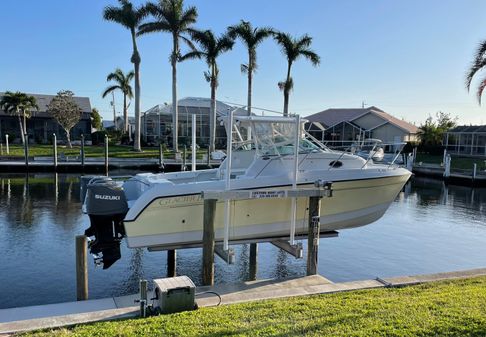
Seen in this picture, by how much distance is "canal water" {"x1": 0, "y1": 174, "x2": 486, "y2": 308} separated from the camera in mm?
8703

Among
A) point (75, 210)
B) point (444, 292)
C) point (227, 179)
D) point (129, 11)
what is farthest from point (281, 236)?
point (129, 11)

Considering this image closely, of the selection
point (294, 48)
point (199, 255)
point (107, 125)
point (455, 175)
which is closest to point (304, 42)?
point (294, 48)

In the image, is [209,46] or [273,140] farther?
[209,46]

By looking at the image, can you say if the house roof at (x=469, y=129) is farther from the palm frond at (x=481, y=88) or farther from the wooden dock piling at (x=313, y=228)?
the wooden dock piling at (x=313, y=228)

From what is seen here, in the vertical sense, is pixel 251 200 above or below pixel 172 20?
below

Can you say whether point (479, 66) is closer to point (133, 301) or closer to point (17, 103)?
point (133, 301)

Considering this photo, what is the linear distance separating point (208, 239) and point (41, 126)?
46.1m

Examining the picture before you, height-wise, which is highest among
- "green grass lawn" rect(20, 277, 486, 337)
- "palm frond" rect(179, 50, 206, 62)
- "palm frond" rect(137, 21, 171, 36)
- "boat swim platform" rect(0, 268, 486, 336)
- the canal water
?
"palm frond" rect(137, 21, 171, 36)

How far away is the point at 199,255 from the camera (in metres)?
10.7

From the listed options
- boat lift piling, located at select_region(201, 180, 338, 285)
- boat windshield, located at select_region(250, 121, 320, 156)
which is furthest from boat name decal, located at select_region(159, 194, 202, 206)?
boat windshield, located at select_region(250, 121, 320, 156)

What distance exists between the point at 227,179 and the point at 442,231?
34.2 ft

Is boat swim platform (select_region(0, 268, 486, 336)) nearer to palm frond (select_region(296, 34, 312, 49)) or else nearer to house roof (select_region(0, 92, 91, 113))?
palm frond (select_region(296, 34, 312, 49))

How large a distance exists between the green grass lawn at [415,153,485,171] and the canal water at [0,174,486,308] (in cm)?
1815

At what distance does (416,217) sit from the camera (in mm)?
16875
